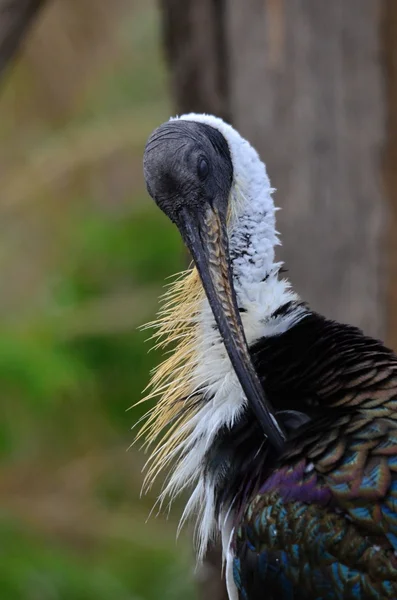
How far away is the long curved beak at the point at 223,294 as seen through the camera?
8.66 feet

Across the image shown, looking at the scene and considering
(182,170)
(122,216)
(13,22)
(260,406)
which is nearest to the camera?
(260,406)

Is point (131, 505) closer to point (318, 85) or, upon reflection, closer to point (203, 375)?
point (318, 85)

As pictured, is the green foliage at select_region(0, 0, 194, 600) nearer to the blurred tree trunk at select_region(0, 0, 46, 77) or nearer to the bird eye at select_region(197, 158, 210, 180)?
the blurred tree trunk at select_region(0, 0, 46, 77)

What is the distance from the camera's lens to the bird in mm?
2459

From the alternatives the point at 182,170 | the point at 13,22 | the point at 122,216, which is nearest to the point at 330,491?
the point at 182,170

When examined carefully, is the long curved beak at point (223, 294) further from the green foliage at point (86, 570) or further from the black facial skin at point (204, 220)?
the green foliage at point (86, 570)

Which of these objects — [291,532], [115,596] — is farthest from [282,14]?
[115,596]

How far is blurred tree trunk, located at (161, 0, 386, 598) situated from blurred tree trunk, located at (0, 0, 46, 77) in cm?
133

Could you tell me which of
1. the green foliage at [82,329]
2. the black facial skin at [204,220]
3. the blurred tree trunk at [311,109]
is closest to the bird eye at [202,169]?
the black facial skin at [204,220]

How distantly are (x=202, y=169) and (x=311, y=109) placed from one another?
199cm

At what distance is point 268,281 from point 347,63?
211 cm

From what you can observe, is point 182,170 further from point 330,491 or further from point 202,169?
point 330,491

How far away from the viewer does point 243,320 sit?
2875 millimetres

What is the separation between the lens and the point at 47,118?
9062mm
